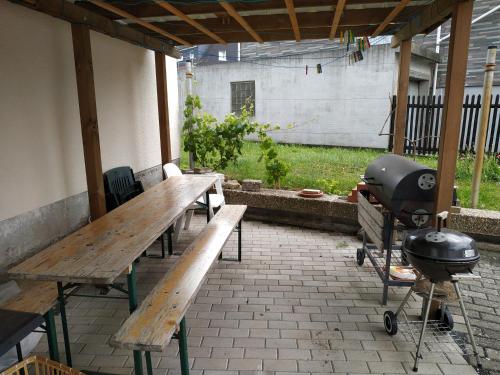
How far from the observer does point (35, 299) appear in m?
2.48

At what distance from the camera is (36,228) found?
11.3 ft

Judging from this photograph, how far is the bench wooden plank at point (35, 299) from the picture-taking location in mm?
2377

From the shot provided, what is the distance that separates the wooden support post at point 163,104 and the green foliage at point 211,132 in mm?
622

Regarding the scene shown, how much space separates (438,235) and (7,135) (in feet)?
11.5

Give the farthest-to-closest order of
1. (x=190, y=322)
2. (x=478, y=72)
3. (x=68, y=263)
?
1. (x=478, y=72)
2. (x=190, y=322)
3. (x=68, y=263)

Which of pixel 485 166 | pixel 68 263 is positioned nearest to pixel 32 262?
pixel 68 263

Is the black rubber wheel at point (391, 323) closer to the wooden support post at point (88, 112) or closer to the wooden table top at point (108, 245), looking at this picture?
the wooden table top at point (108, 245)

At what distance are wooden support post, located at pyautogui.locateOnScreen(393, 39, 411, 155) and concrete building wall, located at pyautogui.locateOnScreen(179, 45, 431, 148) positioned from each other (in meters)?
6.70

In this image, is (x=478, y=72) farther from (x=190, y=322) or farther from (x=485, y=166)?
(x=190, y=322)

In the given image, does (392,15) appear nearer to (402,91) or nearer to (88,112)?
(402,91)

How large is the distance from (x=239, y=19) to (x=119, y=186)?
8.25 ft

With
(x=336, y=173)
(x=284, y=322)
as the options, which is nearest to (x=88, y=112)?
(x=284, y=322)

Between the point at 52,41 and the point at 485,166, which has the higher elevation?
the point at 52,41

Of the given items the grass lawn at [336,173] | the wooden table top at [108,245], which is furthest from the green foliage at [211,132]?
the wooden table top at [108,245]
